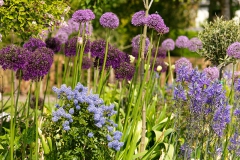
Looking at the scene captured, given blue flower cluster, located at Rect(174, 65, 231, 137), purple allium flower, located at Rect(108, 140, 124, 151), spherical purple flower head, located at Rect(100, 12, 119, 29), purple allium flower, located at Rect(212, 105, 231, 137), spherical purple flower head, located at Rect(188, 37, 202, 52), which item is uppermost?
spherical purple flower head, located at Rect(100, 12, 119, 29)

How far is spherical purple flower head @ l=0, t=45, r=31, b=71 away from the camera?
353 centimetres

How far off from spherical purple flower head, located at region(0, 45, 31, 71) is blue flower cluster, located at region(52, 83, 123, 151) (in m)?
0.33

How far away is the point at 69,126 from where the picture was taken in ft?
11.4

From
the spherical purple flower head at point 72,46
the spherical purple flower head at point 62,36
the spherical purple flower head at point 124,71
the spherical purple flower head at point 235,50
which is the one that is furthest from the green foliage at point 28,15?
the spherical purple flower head at point 235,50

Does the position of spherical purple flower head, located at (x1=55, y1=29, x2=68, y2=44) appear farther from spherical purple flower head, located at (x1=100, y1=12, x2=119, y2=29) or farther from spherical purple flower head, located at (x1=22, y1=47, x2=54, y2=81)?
spherical purple flower head, located at (x1=22, y1=47, x2=54, y2=81)

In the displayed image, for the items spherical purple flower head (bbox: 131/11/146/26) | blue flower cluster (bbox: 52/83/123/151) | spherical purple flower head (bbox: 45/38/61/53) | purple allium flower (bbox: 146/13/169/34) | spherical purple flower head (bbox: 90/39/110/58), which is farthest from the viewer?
spherical purple flower head (bbox: 45/38/61/53)

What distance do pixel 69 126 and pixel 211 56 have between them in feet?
10.0

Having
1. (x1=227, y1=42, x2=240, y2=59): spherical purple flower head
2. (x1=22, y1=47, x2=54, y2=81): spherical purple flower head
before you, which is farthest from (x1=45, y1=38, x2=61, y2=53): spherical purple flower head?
(x1=227, y1=42, x2=240, y2=59): spherical purple flower head

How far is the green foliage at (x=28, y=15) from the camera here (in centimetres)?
537

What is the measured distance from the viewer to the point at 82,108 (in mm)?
3531

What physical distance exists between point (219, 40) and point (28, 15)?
233 centimetres

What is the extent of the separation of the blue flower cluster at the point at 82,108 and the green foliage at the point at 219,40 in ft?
8.88

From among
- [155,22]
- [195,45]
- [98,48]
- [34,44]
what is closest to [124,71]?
[98,48]

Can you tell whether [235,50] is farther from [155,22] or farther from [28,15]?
[28,15]
